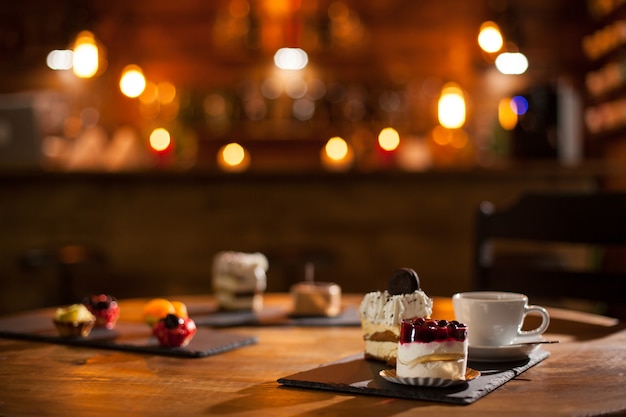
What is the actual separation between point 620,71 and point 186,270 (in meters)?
3.81

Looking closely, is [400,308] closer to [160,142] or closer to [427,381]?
[427,381]

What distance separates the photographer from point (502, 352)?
1.27 metres

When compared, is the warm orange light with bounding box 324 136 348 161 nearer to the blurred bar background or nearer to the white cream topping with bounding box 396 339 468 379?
the blurred bar background

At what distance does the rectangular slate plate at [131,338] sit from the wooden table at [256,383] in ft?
0.06

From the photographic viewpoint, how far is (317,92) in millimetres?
7004

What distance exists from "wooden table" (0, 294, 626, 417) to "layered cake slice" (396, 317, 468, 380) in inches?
2.2

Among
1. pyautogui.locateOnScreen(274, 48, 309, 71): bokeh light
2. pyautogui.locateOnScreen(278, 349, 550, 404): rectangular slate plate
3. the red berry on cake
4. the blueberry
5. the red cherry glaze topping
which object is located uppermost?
pyautogui.locateOnScreen(274, 48, 309, 71): bokeh light

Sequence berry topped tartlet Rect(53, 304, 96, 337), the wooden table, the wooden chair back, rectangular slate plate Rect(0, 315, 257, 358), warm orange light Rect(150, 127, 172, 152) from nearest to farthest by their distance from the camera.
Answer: the wooden table
rectangular slate plate Rect(0, 315, 257, 358)
berry topped tartlet Rect(53, 304, 96, 337)
the wooden chair back
warm orange light Rect(150, 127, 172, 152)

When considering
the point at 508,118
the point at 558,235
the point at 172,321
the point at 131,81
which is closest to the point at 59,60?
the point at 131,81

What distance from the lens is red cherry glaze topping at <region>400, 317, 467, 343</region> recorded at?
108cm

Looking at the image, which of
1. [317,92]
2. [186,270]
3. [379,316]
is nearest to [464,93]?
[317,92]

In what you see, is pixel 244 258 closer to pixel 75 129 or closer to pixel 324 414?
pixel 324 414

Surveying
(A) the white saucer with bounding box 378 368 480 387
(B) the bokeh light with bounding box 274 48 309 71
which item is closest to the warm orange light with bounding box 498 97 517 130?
(B) the bokeh light with bounding box 274 48 309 71

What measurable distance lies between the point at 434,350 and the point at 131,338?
0.65 meters
